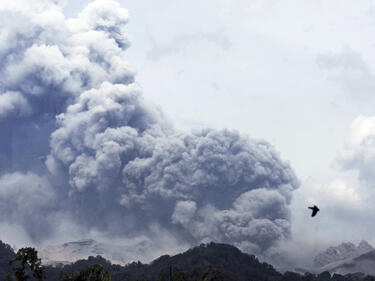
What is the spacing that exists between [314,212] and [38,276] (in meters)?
29.6

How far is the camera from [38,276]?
52.8 metres

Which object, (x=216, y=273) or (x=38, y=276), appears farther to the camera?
(x=216, y=273)

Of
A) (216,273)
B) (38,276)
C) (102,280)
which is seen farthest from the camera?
(216,273)

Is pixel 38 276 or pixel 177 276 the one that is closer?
pixel 38 276

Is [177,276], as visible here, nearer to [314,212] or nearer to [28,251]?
[28,251]

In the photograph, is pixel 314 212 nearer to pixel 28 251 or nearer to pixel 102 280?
pixel 102 280

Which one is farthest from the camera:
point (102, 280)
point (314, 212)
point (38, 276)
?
point (102, 280)

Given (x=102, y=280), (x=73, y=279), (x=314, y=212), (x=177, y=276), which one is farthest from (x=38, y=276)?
(x=314, y=212)

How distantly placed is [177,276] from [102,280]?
1507cm

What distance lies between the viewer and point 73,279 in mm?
54969

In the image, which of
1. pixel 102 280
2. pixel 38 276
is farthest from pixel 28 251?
pixel 102 280

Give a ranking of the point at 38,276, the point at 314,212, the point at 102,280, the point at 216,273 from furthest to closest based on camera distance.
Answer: the point at 216,273
the point at 102,280
the point at 38,276
the point at 314,212

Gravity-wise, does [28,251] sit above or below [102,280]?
above

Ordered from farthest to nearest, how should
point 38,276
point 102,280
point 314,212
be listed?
point 102,280, point 38,276, point 314,212
